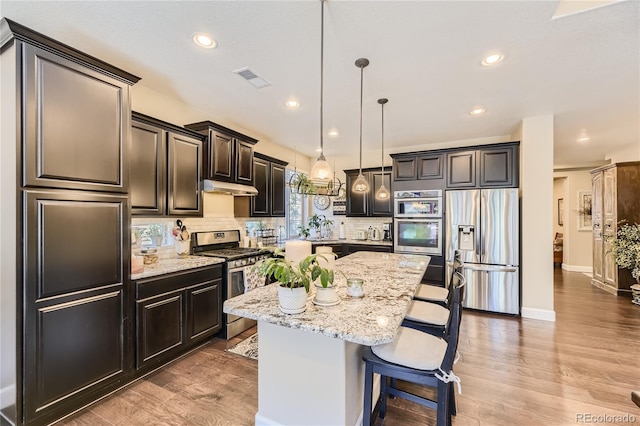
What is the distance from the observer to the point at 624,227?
16.2 ft

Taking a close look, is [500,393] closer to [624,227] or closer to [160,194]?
[160,194]

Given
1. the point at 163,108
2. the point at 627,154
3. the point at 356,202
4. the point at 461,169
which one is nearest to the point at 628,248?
the point at 627,154

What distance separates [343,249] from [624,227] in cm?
498

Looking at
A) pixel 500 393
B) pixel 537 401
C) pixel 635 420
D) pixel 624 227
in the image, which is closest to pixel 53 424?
pixel 500 393

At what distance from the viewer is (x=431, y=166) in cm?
464

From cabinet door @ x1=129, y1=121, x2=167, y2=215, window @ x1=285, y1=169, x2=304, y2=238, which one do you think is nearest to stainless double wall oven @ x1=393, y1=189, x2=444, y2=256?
window @ x1=285, y1=169, x2=304, y2=238

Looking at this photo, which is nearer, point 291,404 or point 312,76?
point 291,404

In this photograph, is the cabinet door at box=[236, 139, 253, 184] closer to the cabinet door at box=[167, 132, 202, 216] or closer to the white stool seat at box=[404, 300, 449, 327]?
the cabinet door at box=[167, 132, 202, 216]

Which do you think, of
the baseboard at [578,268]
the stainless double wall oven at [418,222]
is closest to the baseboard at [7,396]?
the stainless double wall oven at [418,222]

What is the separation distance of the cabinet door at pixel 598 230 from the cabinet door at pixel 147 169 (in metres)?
7.82

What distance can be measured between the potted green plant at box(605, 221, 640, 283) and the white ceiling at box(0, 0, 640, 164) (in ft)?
6.94

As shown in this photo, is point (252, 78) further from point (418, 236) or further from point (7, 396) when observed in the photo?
point (418, 236)

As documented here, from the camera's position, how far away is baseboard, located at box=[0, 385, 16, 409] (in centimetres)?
177

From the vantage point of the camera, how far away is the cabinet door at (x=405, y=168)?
476 centimetres
